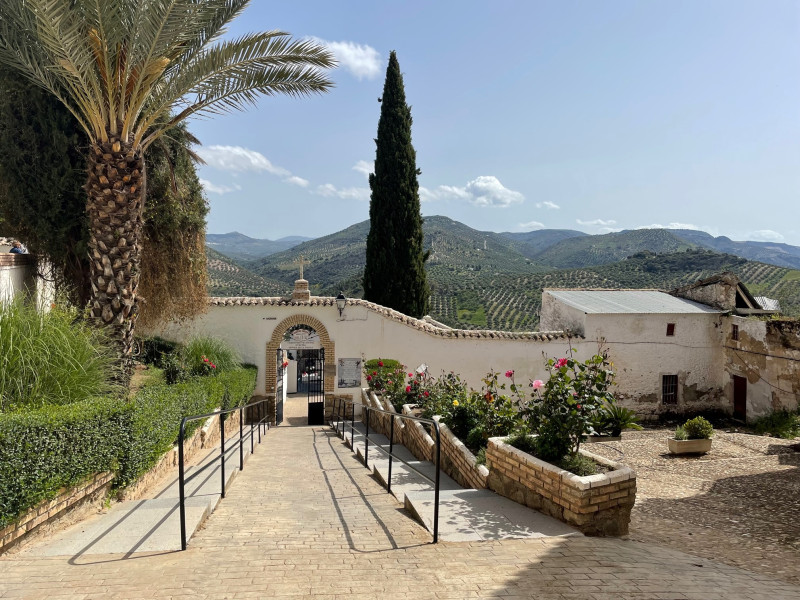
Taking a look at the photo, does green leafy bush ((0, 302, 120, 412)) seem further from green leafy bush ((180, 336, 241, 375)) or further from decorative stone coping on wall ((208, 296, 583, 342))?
decorative stone coping on wall ((208, 296, 583, 342))

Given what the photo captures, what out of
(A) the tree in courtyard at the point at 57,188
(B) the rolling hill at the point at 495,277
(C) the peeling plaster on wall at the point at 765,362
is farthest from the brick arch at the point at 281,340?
(C) the peeling plaster on wall at the point at 765,362

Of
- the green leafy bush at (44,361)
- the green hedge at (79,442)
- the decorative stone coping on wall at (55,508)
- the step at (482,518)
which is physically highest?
the green leafy bush at (44,361)

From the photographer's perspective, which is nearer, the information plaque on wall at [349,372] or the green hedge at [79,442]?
the green hedge at [79,442]

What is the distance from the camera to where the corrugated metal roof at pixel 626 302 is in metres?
15.0

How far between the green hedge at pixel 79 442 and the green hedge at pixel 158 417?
0.4 inches

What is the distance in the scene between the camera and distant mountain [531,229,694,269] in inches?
3957

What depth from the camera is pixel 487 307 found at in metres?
39.3

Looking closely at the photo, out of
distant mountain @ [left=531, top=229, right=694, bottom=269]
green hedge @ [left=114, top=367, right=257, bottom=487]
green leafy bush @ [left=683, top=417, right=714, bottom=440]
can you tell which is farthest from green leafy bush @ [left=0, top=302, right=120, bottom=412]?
distant mountain @ [left=531, top=229, right=694, bottom=269]

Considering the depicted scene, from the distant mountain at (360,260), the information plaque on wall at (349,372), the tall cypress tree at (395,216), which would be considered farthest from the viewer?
the distant mountain at (360,260)

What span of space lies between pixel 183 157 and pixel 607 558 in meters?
10.3

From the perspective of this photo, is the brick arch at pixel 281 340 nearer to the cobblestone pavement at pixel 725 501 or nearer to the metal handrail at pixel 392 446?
the metal handrail at pixel 392 446

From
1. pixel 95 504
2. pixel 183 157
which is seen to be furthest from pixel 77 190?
pixel 95 504

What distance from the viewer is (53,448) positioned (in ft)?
13.8

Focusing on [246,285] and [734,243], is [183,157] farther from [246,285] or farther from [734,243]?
[734,243]
